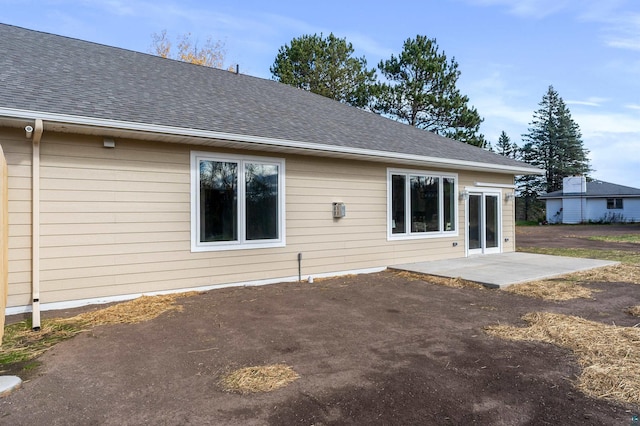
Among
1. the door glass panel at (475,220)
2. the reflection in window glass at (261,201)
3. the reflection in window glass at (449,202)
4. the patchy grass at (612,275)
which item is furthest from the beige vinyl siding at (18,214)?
the door glass panel at (475,220)

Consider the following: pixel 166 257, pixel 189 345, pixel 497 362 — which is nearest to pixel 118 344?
pixel 189 345

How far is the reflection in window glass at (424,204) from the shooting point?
9180 mm

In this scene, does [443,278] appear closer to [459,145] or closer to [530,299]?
[530,299]

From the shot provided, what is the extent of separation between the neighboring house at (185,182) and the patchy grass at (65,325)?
37 cm

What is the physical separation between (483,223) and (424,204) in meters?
2.49

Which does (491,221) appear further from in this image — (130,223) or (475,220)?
(130,223)

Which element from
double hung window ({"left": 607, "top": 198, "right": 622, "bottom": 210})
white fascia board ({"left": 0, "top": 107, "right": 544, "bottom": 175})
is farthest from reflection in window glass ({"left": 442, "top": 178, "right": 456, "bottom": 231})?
double hung window ({"left": 607, "top": 198, "right": 622, "bottom": 210})

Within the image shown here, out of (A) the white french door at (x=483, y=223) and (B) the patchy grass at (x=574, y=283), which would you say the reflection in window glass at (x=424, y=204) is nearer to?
(A) the white french door at (x=483, y=223)

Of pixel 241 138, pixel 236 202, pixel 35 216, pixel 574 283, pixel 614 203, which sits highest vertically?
pixel 241 138

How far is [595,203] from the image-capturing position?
33.0m

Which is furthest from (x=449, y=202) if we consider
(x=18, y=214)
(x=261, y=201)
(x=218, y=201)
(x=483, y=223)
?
(x=18, y=214)

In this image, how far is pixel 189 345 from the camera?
3.89 metres

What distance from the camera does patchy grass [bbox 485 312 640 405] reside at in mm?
2820

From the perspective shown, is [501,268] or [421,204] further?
[421,204]
